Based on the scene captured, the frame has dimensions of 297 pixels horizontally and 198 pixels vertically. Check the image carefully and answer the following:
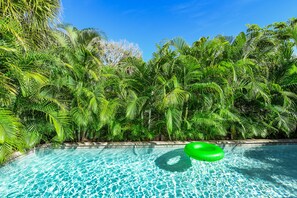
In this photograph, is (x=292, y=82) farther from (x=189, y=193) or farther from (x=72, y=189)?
(x=72, y=189)

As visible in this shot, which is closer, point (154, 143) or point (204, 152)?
point (204, 152)

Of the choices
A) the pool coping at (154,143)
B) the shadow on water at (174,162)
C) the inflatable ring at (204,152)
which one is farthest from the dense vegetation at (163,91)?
the inflatable ring at (204,152)

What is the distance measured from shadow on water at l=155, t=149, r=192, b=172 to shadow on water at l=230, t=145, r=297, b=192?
1215 millimetres

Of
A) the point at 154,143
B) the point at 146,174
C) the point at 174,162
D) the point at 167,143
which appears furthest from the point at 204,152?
the point at 154,143

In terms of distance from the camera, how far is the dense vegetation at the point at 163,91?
5.05 m

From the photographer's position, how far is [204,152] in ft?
13.8

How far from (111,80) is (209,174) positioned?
4.05 m

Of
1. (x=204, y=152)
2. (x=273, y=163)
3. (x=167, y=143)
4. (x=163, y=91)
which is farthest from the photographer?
(x=167, y=143)

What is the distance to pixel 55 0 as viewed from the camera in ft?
17.5

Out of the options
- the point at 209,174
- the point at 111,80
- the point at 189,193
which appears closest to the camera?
the point at 189,193

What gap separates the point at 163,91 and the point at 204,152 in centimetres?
220

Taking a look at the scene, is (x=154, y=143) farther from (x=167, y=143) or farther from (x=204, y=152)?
(x=204, y=152)

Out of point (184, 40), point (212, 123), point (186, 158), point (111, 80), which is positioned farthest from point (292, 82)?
point (111, 80)

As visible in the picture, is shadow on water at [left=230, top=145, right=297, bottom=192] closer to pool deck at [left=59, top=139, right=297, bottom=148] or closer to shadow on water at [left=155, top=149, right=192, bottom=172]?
pool deck at [left=59, top=139, right=297, bottom=148]
